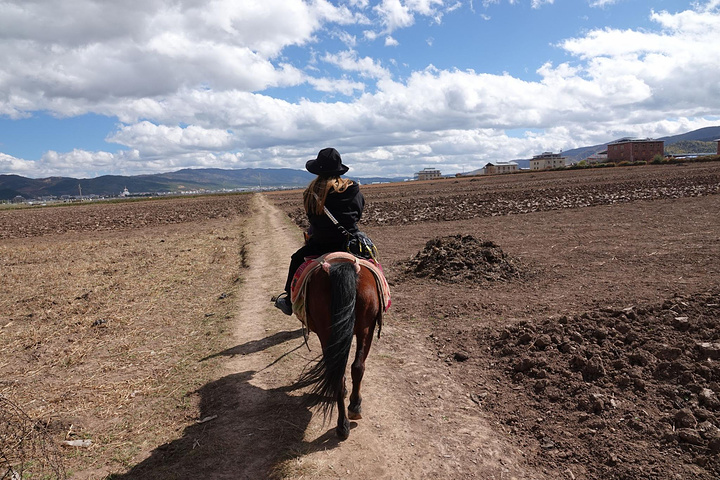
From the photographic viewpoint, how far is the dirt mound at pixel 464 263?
33.1ft

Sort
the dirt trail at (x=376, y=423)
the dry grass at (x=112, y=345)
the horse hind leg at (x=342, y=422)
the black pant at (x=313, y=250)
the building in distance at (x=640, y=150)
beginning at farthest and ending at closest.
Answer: the building in distance at (x=640, y=150) < the black pant at (x=313, y=250) < the dry grass at (x=112, y=345) < the horse hind leg at (x=342, y=422) < the dirt trail at (x=376, y=423)

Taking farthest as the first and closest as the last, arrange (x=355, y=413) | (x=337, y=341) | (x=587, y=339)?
(x=587, y=339), (x=355, y=413), (x=337, y=341)

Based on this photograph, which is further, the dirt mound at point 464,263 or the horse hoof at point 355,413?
the dirt mound at point 464,263

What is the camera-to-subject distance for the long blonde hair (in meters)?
4.95

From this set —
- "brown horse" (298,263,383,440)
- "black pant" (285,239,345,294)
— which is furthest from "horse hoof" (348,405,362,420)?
"black pant" (285,239,345,294)

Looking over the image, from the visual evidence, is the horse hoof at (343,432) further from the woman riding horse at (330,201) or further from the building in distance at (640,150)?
the building in distance at (640,150)

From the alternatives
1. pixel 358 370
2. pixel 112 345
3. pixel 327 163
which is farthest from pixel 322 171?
pixel 112 345

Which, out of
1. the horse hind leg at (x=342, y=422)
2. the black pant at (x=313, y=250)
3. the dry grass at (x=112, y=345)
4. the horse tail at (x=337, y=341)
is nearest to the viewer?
the horse tail at (x=337, y=341)

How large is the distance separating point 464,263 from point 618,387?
5.82 meters

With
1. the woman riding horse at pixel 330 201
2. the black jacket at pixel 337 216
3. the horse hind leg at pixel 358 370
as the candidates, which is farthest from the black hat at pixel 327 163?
the horse hind leg at pixel 358 370

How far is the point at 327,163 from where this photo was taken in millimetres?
4992

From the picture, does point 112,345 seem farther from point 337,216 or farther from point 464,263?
point 464,263

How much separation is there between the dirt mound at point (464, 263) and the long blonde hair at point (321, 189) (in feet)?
19.1

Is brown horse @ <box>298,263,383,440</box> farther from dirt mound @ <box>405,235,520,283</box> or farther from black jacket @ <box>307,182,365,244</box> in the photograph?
dirt mound @ <box>405,235,520,283</box>
